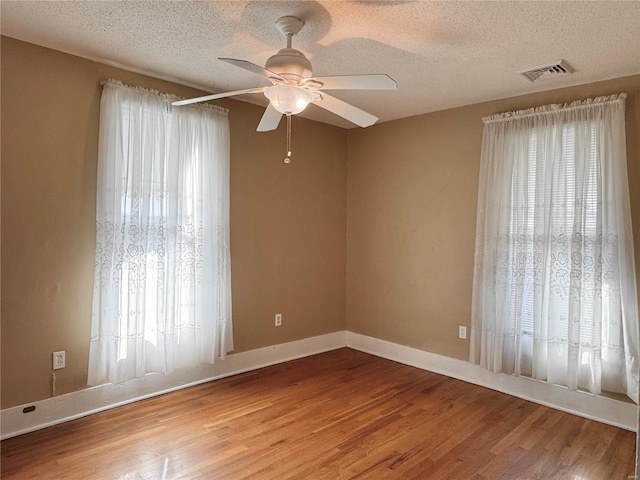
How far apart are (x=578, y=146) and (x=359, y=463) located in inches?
108

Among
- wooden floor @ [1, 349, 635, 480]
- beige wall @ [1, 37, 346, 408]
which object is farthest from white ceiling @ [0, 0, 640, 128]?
wooden floor @ [1, 349, 635, 480]

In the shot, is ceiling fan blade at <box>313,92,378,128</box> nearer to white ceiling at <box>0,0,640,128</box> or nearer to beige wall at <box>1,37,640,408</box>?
white ceiling at <box>0,0,640,128</box>

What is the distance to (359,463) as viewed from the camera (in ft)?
7.91

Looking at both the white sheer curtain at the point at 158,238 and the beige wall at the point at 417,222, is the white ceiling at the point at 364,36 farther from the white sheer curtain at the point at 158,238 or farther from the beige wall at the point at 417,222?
the beige wall at the point at 417,222

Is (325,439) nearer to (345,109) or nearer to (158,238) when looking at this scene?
(158,238)

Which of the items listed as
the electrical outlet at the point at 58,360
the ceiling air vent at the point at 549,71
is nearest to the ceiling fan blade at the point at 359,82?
the ceiling air vent at the point at 549,71

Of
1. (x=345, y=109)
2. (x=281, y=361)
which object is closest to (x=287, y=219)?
(x=281, y=361)

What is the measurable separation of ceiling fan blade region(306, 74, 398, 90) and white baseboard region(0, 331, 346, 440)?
2651 mm

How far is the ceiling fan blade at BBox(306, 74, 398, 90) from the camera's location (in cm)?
196

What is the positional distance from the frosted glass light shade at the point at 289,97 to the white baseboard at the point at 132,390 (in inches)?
95.8

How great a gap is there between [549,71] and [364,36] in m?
1.47

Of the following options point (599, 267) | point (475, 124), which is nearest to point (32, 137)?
point (475, 124)

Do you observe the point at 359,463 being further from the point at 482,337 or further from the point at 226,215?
the point at 226,215

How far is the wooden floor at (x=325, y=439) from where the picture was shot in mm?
2336
